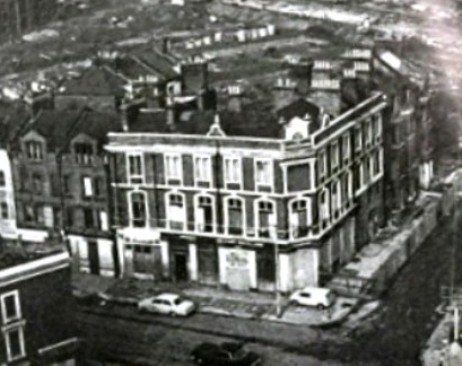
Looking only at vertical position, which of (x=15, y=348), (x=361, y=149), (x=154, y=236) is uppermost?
(x=361, y=149)

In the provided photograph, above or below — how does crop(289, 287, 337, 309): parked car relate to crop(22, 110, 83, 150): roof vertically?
below

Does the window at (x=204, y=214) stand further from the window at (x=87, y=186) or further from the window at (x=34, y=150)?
the window at (x=34, y=150)

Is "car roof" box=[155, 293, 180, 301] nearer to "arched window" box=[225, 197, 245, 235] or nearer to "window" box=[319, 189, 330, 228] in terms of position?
"arched window" box=[225, 197, 245, 235]

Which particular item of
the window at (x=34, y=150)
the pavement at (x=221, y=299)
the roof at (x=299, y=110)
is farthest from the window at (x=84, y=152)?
the roof at (x=299, y=110)

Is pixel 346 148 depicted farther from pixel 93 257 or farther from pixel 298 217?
pixel 93 257

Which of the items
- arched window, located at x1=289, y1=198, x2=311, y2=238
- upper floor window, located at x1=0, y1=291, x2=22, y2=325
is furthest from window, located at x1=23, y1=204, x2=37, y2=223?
arched window, located at x1=289, y1=198, x2=311, y2=238

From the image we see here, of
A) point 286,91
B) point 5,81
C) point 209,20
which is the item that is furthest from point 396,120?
point 5,81

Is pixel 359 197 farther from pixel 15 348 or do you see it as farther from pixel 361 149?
pixel 15 348
